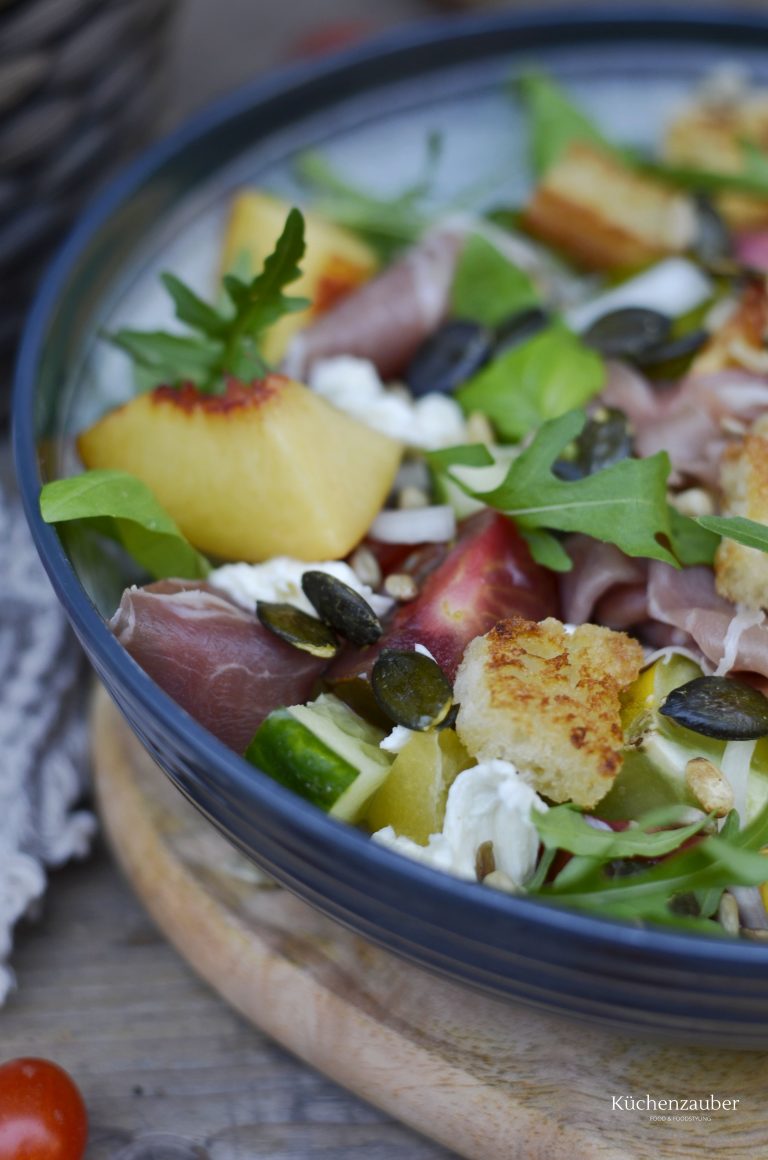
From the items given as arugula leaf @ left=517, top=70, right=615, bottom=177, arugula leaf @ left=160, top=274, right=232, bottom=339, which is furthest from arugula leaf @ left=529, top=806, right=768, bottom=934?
arugula leaf @ left=517, top=70, right=615, bottom=177

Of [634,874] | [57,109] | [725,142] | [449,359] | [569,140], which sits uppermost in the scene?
[57,109]

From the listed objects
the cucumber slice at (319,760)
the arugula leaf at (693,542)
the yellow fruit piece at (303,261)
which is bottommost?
the arugula leaf at (693,542)

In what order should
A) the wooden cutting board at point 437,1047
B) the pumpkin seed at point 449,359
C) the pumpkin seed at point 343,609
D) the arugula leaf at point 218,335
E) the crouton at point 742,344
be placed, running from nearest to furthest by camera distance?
the wooden cutting board at point 437,1047 → the pumpkin seed at point 343,609 → the arugula leaf at point 218,335 → the crouton at point 742,344 → the pumpkin seed at point 449,359

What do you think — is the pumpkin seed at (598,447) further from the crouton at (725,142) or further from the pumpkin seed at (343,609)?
the crouton at (725,142)

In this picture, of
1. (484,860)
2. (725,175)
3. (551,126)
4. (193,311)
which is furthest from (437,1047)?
(551,126)

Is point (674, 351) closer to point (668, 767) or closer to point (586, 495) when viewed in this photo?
point (586, 495)

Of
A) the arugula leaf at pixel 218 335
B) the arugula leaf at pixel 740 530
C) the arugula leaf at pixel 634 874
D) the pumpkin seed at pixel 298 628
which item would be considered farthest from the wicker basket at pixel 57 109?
the arugula leaf at pixel 634 874

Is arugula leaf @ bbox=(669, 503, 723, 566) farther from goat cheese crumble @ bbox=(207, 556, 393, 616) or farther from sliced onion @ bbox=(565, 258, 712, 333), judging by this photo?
sliced onion @ bbox=(565, 258, 712, 333)
